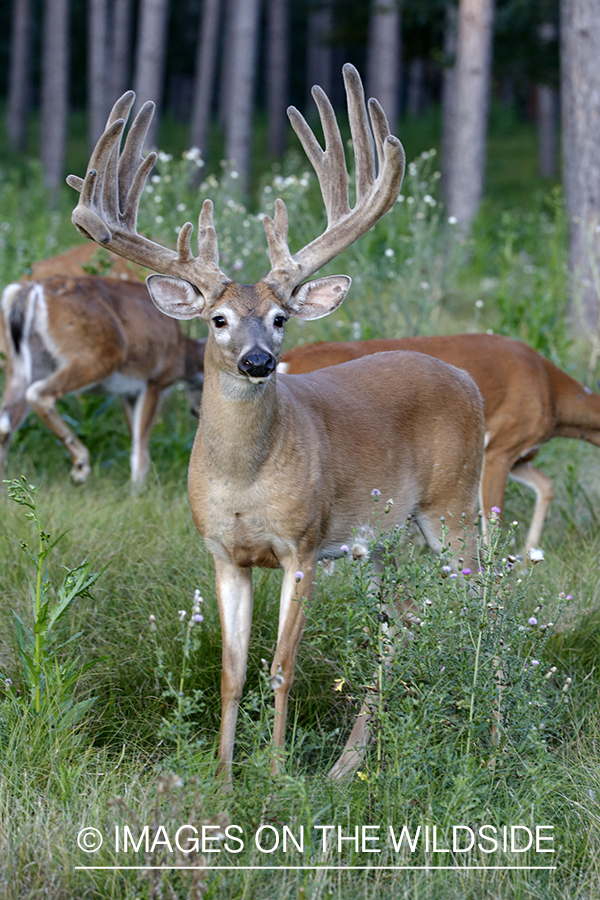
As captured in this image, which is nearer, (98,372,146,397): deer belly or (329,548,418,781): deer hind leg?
(329,548,418,781): deer hind leg

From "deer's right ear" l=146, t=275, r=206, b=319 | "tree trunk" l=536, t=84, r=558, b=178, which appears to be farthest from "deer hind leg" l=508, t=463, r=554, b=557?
"tree trunk" l=536, t=84, r=558, b=178

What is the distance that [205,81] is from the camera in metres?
22.3

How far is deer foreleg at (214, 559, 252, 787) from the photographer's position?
3.45 meters

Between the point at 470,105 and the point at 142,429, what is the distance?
7.17m

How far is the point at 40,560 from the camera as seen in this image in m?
3.04

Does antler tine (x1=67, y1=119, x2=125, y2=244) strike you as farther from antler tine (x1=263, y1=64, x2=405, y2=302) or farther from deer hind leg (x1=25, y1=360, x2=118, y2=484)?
deer hind leg (x1=25, y1=360, x2=118, y2=484)

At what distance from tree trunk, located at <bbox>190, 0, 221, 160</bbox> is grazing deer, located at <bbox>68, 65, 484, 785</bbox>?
17.9 m

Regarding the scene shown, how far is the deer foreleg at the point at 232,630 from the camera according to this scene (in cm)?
345

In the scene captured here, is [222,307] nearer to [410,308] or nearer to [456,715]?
[456,715]

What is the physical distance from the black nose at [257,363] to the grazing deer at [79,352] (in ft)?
9.02

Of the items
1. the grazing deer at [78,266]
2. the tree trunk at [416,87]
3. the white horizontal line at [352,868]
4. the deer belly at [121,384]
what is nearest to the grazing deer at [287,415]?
the white horizontal line at [352,868]

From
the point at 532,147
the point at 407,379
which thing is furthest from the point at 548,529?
the point at 532,147

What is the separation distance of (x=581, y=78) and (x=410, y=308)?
2472mm

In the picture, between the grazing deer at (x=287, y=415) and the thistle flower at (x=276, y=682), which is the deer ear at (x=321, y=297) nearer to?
the grazing deer at (x=287, y=415)
